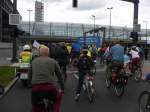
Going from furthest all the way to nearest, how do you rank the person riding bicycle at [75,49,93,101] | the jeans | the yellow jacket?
the yellow jacket → the person riding bicycle at [75,49,93,101] → the jeans

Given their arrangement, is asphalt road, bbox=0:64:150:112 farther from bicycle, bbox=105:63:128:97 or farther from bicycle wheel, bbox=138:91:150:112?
bicycle wheel, bbox=138:91:150:112

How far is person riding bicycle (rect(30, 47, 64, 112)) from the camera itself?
6.64 metres

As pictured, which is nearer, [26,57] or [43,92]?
[43,92]

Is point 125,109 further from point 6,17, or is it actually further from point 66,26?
point 66,26

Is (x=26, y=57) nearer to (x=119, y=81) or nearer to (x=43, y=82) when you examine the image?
(x=119, y=81)

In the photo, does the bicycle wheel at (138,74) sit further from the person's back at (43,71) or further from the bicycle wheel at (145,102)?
the person's back at (43,71)

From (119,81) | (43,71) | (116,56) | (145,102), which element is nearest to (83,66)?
(119,81)

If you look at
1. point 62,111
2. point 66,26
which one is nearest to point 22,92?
point 62,111

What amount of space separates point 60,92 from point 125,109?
12.4ft

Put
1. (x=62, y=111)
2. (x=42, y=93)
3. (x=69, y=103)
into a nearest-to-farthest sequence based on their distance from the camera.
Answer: (x=42, y=93)
(x=62, y=111)
(x=69, y=103)

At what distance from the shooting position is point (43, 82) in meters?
6.67

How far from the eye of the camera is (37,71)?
22.2ft

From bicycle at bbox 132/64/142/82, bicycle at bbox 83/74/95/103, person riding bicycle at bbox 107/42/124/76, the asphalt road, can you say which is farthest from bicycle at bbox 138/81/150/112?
bicycle at bbox 132/64/142/82

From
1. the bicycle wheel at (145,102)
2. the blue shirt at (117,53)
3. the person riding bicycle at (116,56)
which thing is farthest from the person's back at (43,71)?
the blue shirt at (117,53)
